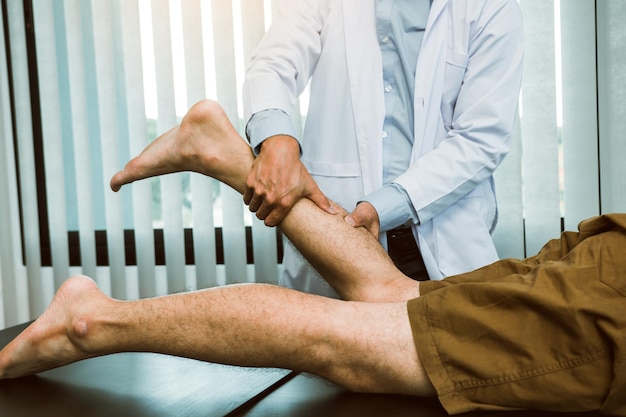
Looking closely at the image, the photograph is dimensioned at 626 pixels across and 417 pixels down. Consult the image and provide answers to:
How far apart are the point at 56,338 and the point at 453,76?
1.15 metres

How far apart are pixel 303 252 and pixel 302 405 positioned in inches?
18.0

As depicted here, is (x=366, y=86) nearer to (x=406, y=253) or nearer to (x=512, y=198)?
(x=406, y=253)

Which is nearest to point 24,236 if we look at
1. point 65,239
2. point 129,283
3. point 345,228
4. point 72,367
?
point 65,239

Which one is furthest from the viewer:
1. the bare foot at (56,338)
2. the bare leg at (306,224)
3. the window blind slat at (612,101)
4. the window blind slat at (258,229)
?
the window blind slat at (258,229)

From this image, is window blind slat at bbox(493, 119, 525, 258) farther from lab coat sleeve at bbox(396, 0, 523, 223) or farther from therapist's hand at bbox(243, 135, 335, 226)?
therapist's hand at bbox(243, 135, 335, 226)

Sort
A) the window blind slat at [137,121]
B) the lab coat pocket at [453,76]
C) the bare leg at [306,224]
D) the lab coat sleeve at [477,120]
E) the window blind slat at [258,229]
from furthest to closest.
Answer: the window blind slat at [137,121], the window blind slat at [258,229], the lab coat pocket at [453,76], the lab coat sleeve at [477,120], the bare leg at [306,224]

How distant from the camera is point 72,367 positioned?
1335 millimetres

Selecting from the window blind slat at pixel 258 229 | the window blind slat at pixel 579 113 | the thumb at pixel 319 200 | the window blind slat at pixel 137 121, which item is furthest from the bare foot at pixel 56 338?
the window blind slat at pixel 579 113

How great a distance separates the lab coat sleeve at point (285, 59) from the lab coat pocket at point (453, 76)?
0.36 meters

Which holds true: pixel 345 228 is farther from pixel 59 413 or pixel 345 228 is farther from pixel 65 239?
pixel 65 239

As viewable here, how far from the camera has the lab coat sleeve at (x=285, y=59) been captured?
Answer: 168 cm

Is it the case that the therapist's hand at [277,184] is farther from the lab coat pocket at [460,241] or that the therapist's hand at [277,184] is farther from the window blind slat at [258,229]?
the window blind slat at [258,229]

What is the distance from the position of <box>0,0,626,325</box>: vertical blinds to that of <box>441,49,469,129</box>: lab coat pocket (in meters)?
0.69

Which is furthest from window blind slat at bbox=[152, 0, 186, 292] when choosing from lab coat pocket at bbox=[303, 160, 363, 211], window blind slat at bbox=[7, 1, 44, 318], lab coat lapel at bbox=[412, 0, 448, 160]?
lab coat lapel at bbox=[412, 0, 448, 160]
